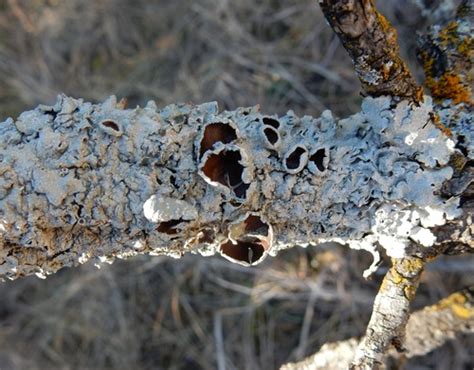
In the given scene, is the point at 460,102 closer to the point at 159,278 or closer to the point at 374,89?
the point at 374,89

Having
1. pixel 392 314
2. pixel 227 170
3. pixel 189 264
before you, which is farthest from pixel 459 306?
pixel 189 264

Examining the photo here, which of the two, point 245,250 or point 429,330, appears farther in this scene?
point 429,330

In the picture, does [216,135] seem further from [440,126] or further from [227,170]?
[440,126]

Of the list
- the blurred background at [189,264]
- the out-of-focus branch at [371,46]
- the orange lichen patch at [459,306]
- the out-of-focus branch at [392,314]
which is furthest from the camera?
the blurred background at [189,264]

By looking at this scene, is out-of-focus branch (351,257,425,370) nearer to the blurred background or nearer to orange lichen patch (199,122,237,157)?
orange lichen patch (199,122,237,157)

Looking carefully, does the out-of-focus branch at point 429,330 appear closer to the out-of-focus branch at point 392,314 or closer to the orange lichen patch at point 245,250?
the out-of-focus branch at point 392,314

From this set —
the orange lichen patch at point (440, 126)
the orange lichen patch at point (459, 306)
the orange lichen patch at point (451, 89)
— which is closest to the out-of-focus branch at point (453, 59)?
the orange lichen patch at point (451, 89)
